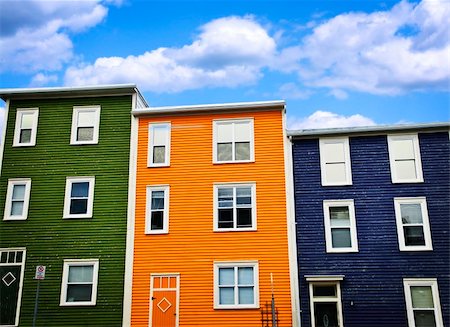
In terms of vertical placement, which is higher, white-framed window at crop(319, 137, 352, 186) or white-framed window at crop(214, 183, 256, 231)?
white-framed window at crop(319, 137, 352, 186)

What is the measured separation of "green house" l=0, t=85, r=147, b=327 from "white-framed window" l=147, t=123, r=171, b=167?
90 centimetres

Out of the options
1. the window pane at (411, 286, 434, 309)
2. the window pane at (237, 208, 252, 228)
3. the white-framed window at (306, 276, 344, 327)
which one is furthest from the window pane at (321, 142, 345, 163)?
the window pane at (411, 286, 434, 309)

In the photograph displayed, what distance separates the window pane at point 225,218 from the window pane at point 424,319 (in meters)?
7.91

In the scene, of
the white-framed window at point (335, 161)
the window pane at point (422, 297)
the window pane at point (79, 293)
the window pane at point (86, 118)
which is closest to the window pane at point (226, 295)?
the window pane at point (79, 293)

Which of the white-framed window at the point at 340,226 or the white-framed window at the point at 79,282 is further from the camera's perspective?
the white-framed window at the point at 79,282

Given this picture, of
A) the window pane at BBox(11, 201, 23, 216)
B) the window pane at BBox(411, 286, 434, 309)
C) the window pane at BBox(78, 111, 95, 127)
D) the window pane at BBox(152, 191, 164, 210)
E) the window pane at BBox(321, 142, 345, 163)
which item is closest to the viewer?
the window pane at BBox(411, 286, 434, 309)

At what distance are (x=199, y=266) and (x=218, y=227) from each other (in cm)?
177

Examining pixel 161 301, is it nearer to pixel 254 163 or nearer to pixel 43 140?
pixel 254 163

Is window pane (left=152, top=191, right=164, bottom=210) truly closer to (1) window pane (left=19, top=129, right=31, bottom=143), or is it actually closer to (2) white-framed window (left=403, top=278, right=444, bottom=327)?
(1) window pane (left=19, top=129, right=31, bottom=143)

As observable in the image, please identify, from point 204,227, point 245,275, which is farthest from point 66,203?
point 245,275

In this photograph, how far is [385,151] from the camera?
19422mm

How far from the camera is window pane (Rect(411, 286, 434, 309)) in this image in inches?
687

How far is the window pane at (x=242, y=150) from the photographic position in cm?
2006

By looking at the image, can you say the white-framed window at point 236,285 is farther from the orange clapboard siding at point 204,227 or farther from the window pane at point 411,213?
the window pane at point 411,213
